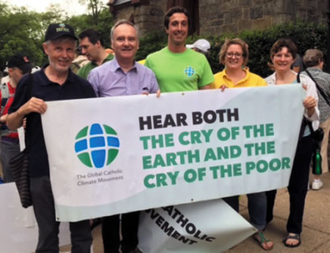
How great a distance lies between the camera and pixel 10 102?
4168mm

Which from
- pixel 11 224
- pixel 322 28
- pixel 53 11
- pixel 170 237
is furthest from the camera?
pixel 53 11

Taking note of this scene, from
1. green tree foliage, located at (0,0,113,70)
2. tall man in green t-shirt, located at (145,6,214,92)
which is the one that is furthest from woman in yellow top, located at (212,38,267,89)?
green tree foliage, located at (0,0,113,70)

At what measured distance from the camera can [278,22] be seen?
950cm

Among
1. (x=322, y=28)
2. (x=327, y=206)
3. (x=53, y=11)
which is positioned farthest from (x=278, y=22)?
(x=53, y=11)

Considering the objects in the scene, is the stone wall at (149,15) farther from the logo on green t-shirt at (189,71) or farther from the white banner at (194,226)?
the white banner at (194,226)

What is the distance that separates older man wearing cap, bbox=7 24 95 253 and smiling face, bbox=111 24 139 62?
0.37 meters

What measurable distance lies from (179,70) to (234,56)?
57cm

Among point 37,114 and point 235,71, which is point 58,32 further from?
point 235,71

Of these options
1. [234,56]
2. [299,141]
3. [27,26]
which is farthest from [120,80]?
[27,26]

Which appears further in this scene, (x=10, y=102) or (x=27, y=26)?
(x=27, y=26)

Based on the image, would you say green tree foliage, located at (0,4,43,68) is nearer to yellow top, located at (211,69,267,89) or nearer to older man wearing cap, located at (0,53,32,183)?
older man wearing cap, located at (0,53,32,183)

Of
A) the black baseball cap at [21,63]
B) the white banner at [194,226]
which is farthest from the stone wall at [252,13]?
the white banner at [194,226]

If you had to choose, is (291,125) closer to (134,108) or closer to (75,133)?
(134,108)

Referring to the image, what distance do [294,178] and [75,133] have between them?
2.14 metres
